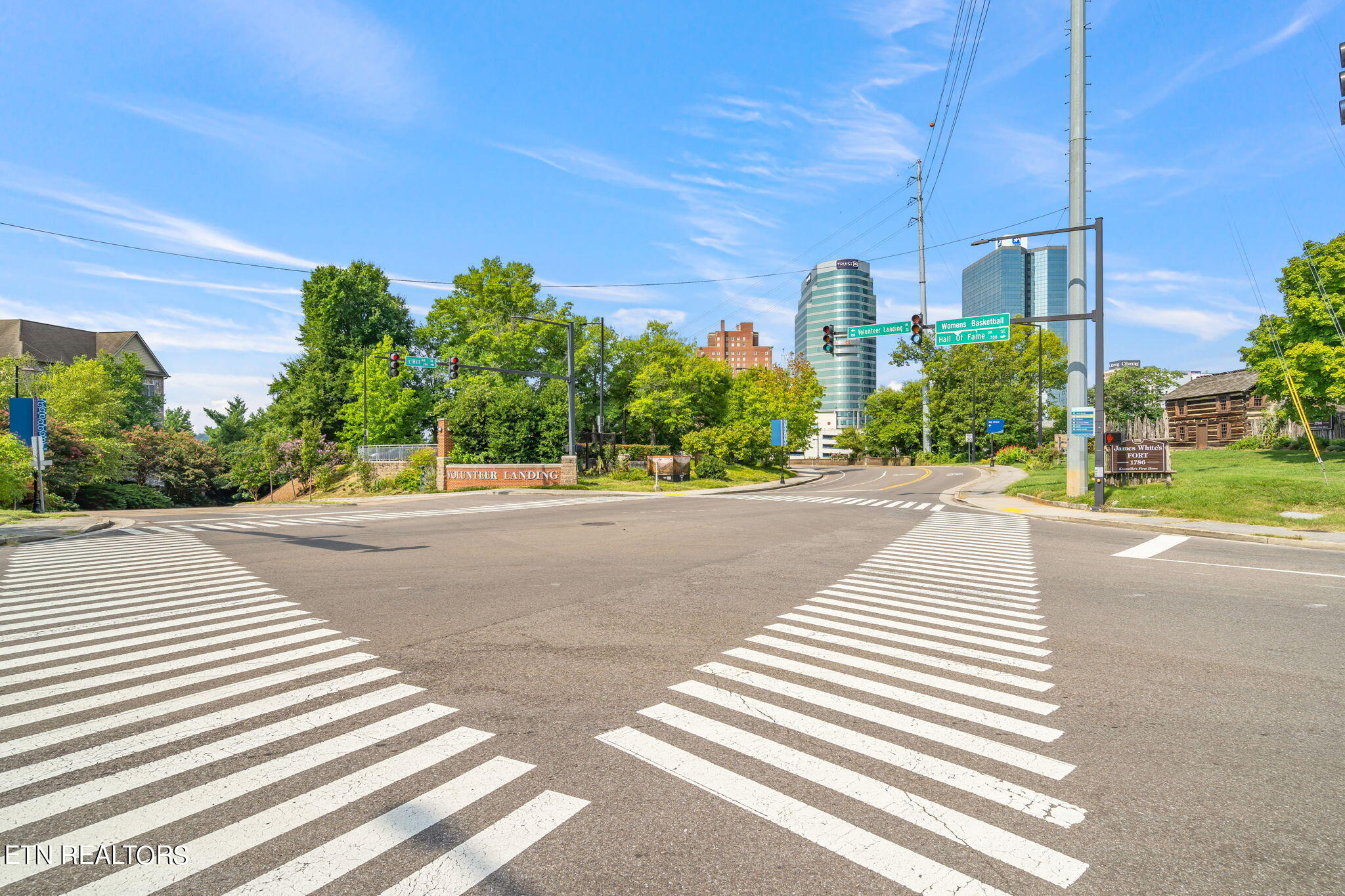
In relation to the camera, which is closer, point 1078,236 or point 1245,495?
point 1245,495

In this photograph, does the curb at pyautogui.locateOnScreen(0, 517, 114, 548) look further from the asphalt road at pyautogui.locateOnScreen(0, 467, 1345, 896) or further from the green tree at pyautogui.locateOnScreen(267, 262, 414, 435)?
the green tree at pyautogui.locateOnScreen(267, 262, 414, 435)

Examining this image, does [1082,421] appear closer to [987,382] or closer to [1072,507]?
[1072,507]

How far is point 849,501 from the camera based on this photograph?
2766 cm

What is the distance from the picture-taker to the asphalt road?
3004 millimetres

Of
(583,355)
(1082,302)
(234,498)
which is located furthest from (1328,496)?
(234,498)

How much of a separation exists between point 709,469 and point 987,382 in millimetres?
50122

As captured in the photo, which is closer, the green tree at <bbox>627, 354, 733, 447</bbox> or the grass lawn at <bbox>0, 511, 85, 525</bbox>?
the grass lawn at <bbox>0, 511, 85, 525</bbox>

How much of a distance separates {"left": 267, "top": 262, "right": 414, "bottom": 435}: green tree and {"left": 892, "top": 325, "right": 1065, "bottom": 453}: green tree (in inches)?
2317

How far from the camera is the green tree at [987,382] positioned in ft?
254

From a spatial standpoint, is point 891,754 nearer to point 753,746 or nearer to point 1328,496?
point 753,746

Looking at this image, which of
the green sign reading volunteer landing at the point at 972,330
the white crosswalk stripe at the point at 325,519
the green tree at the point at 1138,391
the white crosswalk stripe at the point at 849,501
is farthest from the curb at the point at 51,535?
the green tree at the point at 1138,391

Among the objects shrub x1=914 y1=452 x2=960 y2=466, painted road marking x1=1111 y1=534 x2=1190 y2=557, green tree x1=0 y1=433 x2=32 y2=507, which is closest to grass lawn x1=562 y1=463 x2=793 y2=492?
green tree x1=0 y1=433 x2=32 y2=507

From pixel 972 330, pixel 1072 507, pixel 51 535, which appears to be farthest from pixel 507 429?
pixel 1072 507

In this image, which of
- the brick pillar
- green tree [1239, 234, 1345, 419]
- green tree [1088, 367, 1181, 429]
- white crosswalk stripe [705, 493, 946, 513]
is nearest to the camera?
white crosswalk stripe [705, 493, 946, 513]
